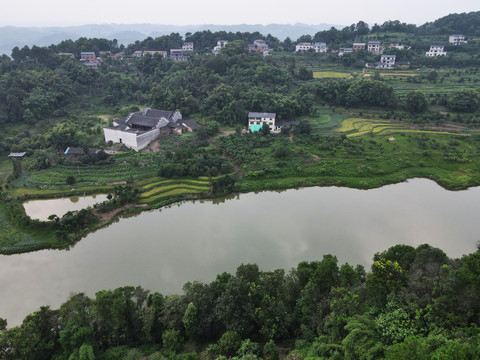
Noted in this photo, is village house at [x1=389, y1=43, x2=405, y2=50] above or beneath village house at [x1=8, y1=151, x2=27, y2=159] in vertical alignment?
above

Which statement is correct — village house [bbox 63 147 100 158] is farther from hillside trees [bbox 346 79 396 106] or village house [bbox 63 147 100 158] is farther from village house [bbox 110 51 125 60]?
village house [bbox 110 51 125 60]

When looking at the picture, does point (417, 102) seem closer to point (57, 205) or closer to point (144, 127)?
point (144, 127)

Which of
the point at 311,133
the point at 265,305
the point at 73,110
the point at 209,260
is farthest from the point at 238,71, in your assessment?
the point at 265,305

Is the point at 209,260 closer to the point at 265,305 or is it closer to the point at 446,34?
the point at 265,305

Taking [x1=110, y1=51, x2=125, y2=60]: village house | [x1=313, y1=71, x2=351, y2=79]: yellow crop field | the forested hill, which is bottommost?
[x1=313, y1=71, x2=351, y2=79]: yellow crop field

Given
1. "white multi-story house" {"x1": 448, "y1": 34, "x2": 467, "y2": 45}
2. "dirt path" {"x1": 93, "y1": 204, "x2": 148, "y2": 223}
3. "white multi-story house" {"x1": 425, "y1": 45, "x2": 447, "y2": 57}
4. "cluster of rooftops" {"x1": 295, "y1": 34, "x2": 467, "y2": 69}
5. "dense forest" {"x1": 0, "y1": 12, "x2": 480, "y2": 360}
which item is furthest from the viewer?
"white multi-story house" {"x1": 448, "y1": 34, "x2": 467, "y2": 45}

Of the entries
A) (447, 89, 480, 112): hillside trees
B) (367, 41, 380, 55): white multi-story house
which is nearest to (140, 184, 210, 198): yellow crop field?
(447, 89, 480, 112): hillside trees
